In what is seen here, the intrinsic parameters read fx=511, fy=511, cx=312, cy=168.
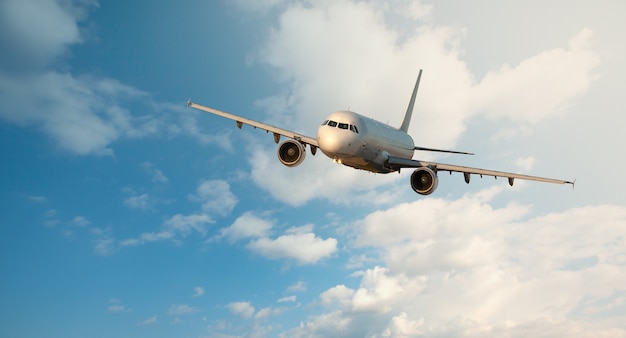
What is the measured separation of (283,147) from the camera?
3819cm

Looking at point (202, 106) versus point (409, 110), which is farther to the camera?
point (409, 110)

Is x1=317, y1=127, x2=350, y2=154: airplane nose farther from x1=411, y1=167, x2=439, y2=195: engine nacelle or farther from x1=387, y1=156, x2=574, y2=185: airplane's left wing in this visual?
x1=411, y1=167, x2=439, y2=195: engine nacelle

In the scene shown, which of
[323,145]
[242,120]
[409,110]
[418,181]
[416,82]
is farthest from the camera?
[416,82]

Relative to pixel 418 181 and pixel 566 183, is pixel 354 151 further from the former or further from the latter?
pixel 566 183

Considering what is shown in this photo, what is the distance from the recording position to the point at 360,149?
3622 cm

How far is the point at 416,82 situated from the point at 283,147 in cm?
3409

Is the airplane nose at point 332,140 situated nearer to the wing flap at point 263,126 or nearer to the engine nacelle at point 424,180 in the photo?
the wing flap at point 263,126

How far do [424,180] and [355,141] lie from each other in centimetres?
639

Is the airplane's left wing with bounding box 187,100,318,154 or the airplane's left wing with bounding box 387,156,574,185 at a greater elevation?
the airplane's left wing with bounding box 187,100,318,154

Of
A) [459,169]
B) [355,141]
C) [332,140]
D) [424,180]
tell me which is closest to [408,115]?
[459,169]

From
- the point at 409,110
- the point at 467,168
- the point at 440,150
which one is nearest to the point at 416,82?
the point at 409,110

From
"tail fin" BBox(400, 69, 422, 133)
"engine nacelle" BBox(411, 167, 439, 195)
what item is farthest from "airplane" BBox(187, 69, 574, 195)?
"tail fin" BBox(400, 69, 422, 133)

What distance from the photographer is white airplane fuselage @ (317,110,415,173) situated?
35.0 metres

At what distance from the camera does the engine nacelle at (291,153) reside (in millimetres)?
37781
